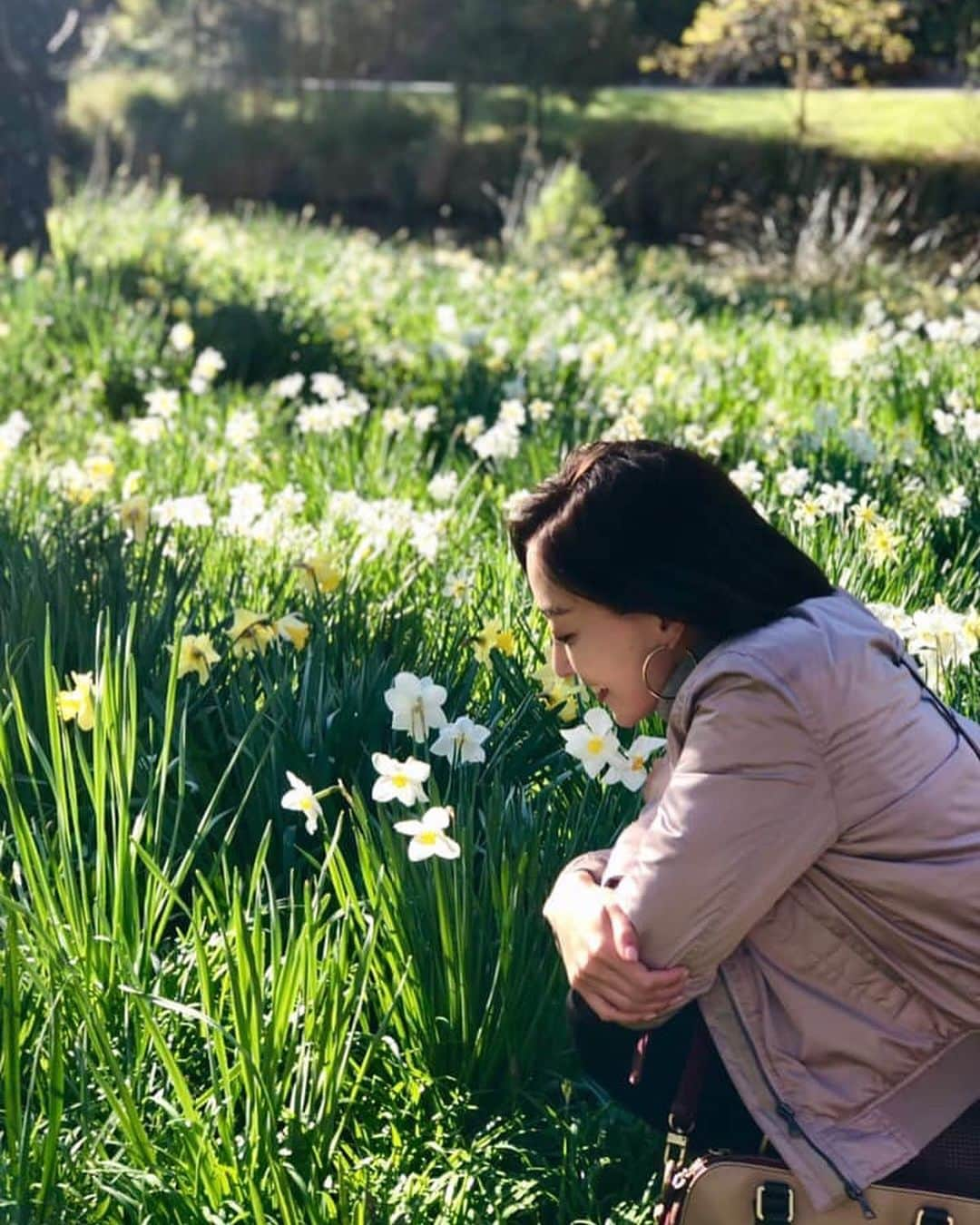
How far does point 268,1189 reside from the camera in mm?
1863

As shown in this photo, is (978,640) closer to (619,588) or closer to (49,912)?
(619,588)

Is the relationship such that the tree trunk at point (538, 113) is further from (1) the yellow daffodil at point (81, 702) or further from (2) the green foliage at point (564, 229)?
(1) the yellow daffodil at point (81, 702)

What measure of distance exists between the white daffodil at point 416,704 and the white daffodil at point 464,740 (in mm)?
18

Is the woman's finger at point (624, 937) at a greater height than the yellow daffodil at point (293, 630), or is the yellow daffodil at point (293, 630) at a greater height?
the woman's finger at point (624, 937)

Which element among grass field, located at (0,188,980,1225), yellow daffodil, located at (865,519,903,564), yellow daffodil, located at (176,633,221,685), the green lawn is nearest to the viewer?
grass field, located at (0,188,980,1225)

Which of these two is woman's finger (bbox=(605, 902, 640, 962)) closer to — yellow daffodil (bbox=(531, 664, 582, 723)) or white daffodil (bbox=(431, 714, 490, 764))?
white daffodil (bbox=(431, 714, 490, 764))

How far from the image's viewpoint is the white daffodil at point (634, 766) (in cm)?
238

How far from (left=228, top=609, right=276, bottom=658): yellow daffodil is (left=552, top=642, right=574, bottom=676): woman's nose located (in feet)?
2.72

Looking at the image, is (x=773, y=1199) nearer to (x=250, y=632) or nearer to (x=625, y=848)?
(x=625, y=848)

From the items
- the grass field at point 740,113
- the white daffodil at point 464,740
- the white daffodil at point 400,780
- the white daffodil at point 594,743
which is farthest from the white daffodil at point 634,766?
the grass field at point 740,113

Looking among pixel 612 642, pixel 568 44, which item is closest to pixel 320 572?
pixel 612 642

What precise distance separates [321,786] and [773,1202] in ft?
3.59

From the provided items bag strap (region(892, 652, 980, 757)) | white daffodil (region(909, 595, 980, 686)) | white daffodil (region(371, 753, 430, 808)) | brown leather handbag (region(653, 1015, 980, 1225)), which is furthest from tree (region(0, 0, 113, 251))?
brown leather handbag (region(653, 1015, 980, 1225))

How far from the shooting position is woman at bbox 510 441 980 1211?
1670 mm
